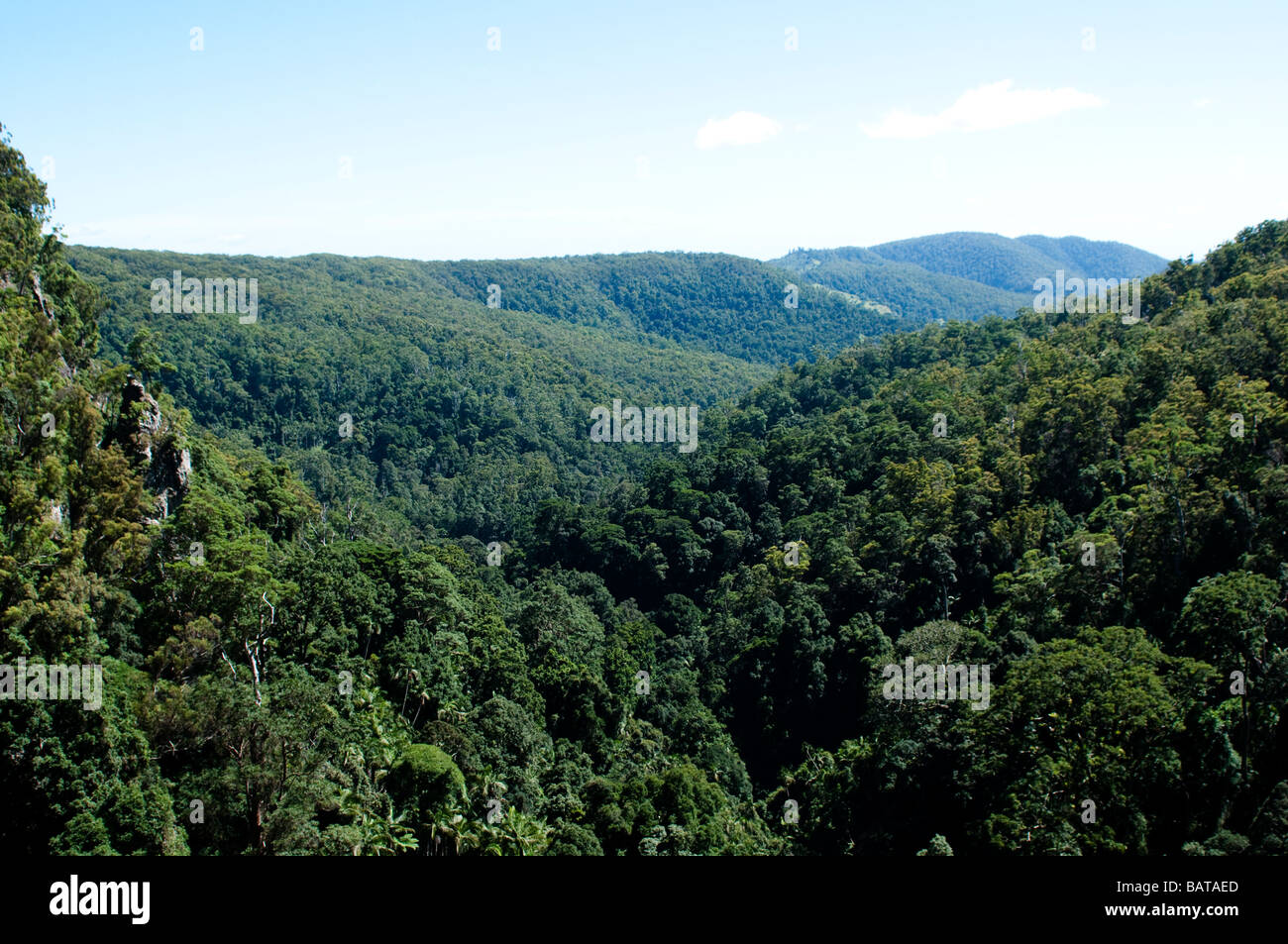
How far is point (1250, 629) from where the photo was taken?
69.9 feet

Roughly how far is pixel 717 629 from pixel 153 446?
86.8ft

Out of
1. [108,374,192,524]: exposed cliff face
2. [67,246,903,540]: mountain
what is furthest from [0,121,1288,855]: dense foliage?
[67,246,903,540]: mountain

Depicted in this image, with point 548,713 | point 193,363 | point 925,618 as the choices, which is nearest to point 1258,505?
point 925,618

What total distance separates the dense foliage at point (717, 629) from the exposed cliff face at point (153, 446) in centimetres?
11

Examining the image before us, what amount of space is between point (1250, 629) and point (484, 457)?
3299 inches

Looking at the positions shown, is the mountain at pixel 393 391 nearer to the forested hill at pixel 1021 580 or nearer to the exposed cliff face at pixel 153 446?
the forested hill at pixel 1021 580

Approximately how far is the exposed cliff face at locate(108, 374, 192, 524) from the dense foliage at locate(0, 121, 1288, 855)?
11 cm

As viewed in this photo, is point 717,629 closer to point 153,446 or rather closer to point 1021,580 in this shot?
point 1021,580

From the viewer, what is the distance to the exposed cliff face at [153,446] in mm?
29406

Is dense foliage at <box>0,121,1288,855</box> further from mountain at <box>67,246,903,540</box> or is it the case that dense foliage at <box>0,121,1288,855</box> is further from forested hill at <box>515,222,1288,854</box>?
mountain at <box>67,246,903,540</box>

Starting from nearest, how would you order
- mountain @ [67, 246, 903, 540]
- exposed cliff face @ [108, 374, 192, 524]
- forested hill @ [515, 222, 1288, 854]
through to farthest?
forested hill @ [515, 222, 1288, 854] < exposed cliff face @ [108, 374, 192, 524] < mountain @ [67, 246, 903, 540]

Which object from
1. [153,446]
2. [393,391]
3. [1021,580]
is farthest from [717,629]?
[393,391]

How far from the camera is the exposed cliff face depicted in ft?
96.5

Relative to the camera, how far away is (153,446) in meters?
30.0
